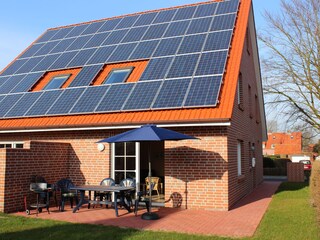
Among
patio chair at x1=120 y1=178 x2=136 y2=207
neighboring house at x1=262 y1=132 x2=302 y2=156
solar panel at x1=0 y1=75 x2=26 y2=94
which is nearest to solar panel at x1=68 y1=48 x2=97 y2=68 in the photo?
solar panel at x1=0 y1=75 x2=26 y2=94

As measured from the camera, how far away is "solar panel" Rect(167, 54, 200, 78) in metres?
11.9

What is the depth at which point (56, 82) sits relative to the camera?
48.6ft

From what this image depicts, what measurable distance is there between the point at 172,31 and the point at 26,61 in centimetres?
815

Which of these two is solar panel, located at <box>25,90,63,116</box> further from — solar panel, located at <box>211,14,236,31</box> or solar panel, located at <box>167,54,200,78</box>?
solar panel, located at <box>211,14,236,31</box>

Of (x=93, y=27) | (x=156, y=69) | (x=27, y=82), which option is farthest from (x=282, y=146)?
(x=27, y=82)

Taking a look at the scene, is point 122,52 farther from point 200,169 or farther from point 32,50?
point 32,50

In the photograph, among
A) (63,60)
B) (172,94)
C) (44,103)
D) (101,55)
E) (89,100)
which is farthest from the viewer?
(63,60)

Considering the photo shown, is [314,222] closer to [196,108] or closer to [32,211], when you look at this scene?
[196,108]

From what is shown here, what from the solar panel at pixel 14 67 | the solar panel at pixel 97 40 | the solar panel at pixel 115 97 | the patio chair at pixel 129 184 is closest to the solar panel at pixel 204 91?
the solar panel at pixel 115 97

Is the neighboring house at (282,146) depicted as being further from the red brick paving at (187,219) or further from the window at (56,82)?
the red brick paving at (187,219)

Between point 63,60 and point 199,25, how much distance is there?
659cm

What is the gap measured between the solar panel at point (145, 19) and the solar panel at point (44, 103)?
572 cm

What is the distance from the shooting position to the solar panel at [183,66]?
469 inches

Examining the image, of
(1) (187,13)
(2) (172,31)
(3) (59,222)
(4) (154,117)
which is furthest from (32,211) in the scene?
(1) (187,13)
